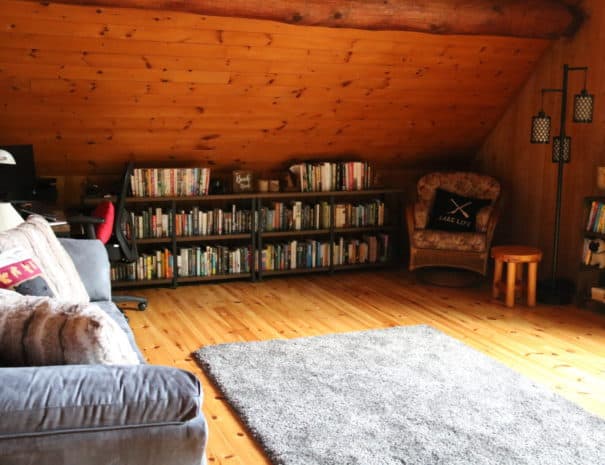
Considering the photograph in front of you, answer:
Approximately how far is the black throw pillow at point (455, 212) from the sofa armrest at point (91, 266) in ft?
9.94

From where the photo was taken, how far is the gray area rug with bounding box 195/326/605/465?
Result: 8.71ft

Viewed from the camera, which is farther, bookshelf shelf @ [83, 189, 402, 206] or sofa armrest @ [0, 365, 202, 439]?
bookshelf shelf @ [83, 189, 402, 206]

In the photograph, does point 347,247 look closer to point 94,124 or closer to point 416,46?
point 416,46

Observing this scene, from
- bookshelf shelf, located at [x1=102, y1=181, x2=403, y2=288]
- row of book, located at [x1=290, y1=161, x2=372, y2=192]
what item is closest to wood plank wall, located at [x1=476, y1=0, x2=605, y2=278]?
bookshelf shelf, located at [x1=102, y1=181, x2=403, y2=288]

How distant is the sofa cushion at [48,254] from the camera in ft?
8.53

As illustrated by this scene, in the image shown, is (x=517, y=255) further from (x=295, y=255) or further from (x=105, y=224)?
(x=105, y=224)

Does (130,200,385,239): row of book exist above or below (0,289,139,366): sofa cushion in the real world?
below

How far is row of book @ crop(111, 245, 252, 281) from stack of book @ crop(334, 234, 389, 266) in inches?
32.9

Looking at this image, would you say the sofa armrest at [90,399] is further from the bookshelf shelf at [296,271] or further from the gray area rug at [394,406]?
the bookshelf shelf at [296,271]

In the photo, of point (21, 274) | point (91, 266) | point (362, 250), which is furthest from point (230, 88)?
point (21, 274)

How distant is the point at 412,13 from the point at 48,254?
291cm

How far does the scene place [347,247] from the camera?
6059 millimetres

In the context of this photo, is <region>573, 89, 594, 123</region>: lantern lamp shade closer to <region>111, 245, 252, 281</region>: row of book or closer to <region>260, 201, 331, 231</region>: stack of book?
<region>260, 201, 331, 231</region>: stack of book

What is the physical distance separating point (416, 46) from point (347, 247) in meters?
1.86
